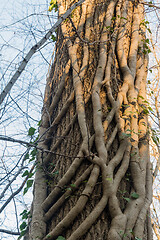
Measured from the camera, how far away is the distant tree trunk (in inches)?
56.6

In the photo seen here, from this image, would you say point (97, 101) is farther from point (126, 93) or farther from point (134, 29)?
point (134, 29)

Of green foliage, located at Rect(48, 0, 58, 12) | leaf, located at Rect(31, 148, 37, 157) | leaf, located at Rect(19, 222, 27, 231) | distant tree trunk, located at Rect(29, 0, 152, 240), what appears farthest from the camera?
green foliage, located at Rect(48, 0, 58, 12)

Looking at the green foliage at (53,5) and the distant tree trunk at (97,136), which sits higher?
the green foliage at (53,5)

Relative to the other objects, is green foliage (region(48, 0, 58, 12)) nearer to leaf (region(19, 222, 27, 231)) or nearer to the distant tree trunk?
the distant tree trunk

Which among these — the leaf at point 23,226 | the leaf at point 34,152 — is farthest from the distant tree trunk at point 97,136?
the leaf at point 23,226

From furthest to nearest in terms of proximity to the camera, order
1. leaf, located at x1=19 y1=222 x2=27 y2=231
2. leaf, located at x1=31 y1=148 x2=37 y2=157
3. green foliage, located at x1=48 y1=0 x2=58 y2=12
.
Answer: green foliage, located at x1=48 y1=0 x2=58 y2=12
leaf, located at x1=31 y1=148 x2=37 y2=157
leaf, located at x1=19 y1=222 x2=27 y2=231

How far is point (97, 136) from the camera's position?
1.65 metres

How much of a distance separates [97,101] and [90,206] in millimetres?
714

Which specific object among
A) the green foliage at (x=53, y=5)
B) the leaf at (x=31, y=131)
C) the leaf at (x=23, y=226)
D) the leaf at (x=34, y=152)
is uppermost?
the green foliage at (x=53, y=5)

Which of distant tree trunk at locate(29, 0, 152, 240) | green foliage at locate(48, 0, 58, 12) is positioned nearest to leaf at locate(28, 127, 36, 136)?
distant tree trunk at locate(29, 0, 152, 240)

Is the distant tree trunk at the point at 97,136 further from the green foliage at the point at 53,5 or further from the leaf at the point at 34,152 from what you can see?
the green foliage at the point at 53,5

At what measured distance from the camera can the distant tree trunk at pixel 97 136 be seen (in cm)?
144

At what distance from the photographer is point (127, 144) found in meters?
1.69

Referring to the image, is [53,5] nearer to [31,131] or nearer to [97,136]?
[31,131]
